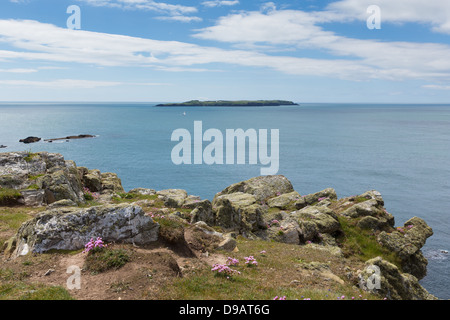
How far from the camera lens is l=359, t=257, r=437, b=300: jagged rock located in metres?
17.9

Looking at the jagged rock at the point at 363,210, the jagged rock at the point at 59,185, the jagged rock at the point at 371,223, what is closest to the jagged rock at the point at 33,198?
the jagged rock at the point at 59,185

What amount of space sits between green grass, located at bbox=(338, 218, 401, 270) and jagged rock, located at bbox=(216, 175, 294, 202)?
16019 millimetres

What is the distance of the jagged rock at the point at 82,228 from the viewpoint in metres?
17.4

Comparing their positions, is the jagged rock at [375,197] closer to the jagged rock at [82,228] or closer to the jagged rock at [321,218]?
the jagged rock at [321,218]

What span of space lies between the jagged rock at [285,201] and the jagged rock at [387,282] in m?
24.6

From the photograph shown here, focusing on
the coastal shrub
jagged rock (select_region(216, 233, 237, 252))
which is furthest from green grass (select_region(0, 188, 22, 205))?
jagged rock (select_region(216, 233, 237, 252))

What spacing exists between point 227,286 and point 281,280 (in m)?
3.51

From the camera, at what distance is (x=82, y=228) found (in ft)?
58.5


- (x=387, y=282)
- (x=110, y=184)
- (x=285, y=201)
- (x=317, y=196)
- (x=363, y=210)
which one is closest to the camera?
(x=387, y=282)

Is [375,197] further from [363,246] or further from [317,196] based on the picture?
[363,246]

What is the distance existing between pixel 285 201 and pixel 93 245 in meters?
35.9

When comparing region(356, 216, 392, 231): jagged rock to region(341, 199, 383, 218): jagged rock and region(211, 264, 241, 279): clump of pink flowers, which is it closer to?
region(341, 199, 383, 218): jagged rock

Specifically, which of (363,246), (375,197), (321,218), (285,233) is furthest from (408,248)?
(285,233)
